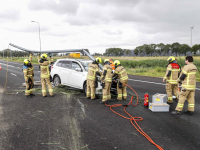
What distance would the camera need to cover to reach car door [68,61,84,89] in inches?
332

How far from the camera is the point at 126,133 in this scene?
4258 mm

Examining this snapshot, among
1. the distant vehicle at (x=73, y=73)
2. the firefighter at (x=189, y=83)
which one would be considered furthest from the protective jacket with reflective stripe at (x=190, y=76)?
the distant vehicle at (x=73, y=73)

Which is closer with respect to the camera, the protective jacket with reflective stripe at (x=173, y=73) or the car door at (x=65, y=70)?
the protective jacket with reflective stripe at (x=173, y=73)

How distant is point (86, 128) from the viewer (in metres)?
4.52

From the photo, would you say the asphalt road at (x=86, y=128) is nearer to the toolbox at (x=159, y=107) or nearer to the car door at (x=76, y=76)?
the toolbox at (x=159, y=107)

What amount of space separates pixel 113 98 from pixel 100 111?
190 centimetres

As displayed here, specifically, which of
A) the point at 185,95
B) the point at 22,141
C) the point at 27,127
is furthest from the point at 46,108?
the point at 185,95

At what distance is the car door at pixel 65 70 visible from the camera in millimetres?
9172

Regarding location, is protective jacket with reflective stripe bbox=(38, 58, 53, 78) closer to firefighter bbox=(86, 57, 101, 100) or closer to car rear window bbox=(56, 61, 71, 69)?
car rear window bbox=(56, 61, 71, 69)

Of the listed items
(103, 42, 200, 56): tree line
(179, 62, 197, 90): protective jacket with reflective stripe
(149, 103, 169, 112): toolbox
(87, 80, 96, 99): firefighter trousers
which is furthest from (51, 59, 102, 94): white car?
(103, 42, 200, 56): tree line

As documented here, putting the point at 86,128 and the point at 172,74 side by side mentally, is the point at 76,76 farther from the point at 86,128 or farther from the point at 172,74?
the point at 172,74

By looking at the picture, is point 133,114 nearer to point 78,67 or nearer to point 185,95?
point 185,95

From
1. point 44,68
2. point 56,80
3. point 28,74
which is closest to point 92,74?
point 44,68

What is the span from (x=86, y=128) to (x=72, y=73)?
15.5 ft
